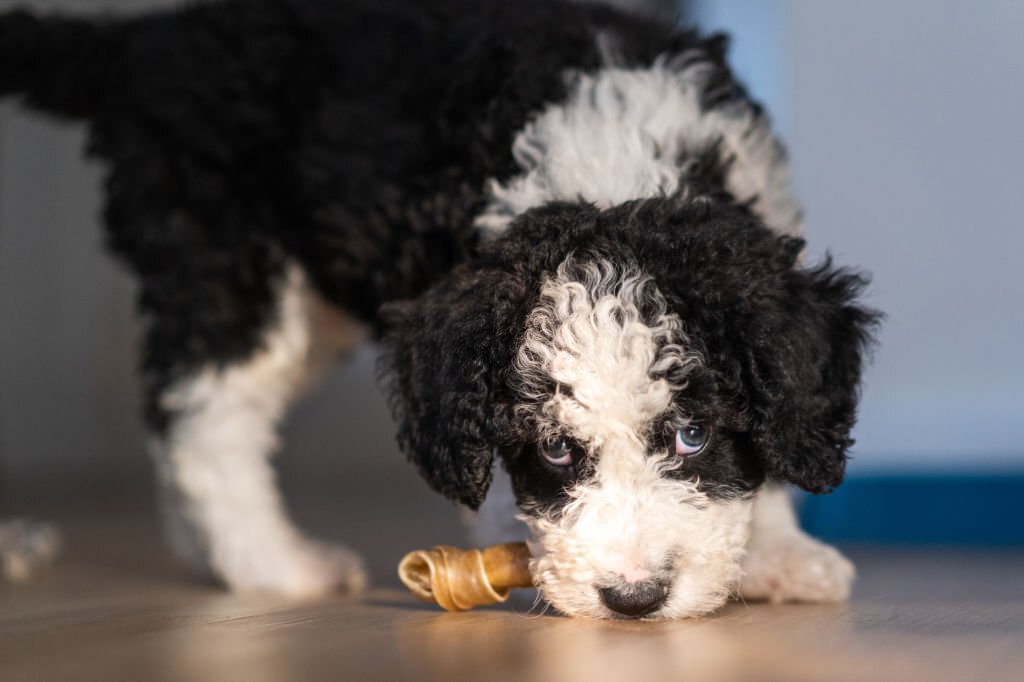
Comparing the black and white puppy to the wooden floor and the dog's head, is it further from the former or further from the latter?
the wooden floor

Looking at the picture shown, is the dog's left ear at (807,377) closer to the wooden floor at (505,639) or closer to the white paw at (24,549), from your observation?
the wooden floor at (505,639)

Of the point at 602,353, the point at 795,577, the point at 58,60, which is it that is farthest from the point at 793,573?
the point at 58,60

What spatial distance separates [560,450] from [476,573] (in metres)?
0.40

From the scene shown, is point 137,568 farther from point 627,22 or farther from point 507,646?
point 627,22

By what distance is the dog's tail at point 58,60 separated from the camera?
3453mm

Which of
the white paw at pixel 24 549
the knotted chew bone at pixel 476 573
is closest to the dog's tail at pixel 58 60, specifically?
the white paw at pixel 24 549

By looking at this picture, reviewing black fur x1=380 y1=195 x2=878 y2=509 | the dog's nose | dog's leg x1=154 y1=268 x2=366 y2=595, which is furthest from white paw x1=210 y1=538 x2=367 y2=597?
the dog's nose

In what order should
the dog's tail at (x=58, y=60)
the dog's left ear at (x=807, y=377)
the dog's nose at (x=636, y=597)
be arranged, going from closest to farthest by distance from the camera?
the dog's nose at (x=636, y=597) → the dog's left ear at (x=807, y=377) → the dog's tail at (x=58, y=60)

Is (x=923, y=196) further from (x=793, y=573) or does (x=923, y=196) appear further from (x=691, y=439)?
(x=691, y=439)

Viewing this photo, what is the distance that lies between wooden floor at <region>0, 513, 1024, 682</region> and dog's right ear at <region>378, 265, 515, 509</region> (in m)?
0.33

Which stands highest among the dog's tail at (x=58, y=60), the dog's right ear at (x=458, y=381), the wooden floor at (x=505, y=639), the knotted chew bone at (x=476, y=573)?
the dog's tail at (x=58, y=60)

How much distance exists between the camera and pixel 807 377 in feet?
7.72

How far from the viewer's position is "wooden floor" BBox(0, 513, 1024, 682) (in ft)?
6.63

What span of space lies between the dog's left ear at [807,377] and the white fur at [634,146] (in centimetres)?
39
